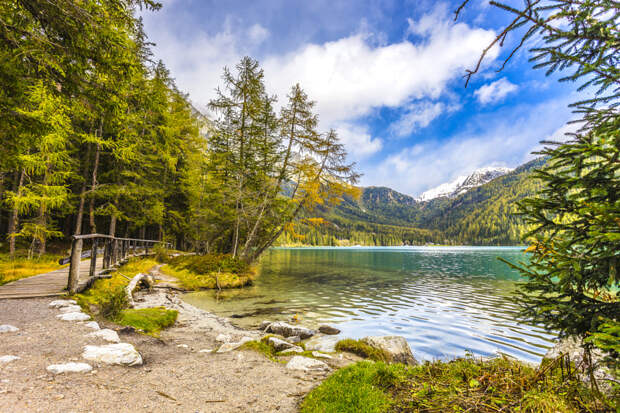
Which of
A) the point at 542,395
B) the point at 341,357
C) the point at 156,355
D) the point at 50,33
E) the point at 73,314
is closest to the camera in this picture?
the point at 542,395

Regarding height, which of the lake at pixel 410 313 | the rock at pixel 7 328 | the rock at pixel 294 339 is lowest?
the lake at pixel 410 313

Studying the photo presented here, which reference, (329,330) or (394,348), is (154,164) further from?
(394,348)

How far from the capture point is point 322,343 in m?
8.85

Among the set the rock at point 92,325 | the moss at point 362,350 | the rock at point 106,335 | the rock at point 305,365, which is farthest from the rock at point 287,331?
the rock at point 92,325

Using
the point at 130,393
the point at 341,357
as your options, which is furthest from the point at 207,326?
the point at 130,393

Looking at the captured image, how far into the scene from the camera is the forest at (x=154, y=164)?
444 inches

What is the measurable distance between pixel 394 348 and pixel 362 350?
0.94 meters

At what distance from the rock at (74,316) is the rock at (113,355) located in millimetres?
2312

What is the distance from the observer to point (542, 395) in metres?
2.52

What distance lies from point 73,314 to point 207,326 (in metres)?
3.87

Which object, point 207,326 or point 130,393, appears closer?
point 130,393

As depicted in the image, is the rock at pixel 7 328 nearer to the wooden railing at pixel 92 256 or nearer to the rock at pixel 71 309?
the rock at pixel 71 309

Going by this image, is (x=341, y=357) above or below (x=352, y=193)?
below

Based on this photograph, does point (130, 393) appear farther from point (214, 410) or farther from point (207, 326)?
point (207, 326)
